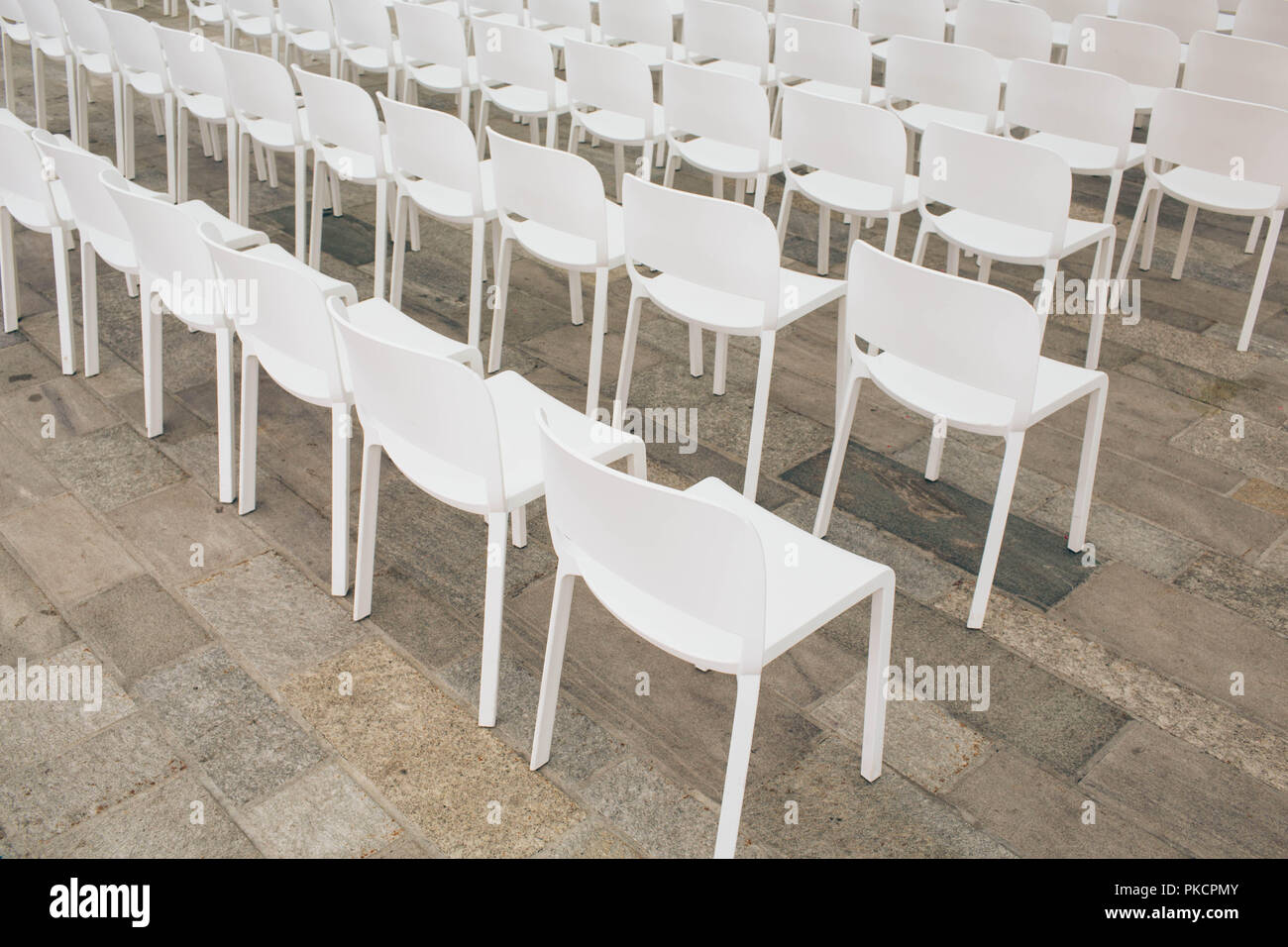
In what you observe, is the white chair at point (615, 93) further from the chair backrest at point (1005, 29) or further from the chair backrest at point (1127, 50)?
the chair backrest at point (1127, 50)

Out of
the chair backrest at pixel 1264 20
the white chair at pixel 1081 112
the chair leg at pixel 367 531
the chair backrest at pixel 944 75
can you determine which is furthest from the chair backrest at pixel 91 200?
the chair backrest at pixel 1264 20

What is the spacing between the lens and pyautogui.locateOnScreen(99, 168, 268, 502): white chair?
2.96 metres

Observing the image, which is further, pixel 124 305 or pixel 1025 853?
pixel 124 305

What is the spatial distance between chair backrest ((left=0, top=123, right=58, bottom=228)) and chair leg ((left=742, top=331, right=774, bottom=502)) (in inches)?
92.9

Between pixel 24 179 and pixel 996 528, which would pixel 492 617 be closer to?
pixel 996 528

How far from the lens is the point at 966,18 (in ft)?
16.9

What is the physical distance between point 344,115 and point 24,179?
106cm

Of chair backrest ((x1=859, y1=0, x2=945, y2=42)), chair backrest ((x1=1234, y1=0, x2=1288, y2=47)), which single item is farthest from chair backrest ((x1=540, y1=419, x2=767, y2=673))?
chair backrest ((x1=1234, y1=0, x2=1288, y2=47))

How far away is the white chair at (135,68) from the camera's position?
4.92m

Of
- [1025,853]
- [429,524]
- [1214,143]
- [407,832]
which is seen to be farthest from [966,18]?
[407,832]

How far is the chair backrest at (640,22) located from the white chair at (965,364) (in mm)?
2890

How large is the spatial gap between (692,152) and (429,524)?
1.92 metres

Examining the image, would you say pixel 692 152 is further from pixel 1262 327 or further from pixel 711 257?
pixel 1262 327
